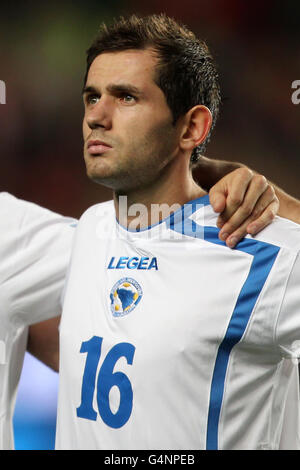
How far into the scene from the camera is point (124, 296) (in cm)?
145

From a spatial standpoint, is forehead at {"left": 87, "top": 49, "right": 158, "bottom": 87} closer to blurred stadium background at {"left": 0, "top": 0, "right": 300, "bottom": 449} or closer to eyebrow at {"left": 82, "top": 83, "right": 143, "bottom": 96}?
eyebrow at {"left": 82, "top": 83, "right": 143, "bottom": 96}

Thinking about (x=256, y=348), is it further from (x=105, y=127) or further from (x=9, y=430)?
(x=9, y=430)

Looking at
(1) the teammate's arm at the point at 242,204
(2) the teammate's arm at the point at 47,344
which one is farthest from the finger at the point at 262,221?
(2) the teammate's arm at the point at 47,344

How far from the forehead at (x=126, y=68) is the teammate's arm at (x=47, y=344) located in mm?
775

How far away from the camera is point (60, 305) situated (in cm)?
170

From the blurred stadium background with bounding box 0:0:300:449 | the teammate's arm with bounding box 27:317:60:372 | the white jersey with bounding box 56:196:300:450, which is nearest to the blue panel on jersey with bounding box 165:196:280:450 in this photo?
the white jersey with bounding box 56:196:300:450

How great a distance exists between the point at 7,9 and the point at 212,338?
2707mm

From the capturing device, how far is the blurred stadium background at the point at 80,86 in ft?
10.5

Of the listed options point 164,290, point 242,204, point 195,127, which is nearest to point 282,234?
point 242,204

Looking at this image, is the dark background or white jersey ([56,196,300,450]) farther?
the dark background

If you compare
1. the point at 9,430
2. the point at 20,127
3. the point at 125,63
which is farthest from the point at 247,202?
the point at 20,127

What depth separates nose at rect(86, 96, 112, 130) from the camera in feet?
4.71

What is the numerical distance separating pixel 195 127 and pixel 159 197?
0.21m

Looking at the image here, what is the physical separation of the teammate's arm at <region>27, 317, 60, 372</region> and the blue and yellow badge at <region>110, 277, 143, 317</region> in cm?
48
